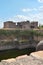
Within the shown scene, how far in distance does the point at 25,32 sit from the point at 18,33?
2.79ft

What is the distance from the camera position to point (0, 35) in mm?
16891

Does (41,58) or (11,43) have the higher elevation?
(41,58)

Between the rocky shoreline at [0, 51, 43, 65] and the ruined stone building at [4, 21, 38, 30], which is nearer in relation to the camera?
the rocky shoreline at [0, 51, 43, 65]

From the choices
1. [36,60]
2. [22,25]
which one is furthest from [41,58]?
[22,25]

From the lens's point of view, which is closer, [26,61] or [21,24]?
[26,61]

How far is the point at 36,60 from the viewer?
7.34ft

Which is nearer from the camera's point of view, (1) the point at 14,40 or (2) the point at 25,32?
(1) the point at 14,40

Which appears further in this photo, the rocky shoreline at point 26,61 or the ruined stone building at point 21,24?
the ruined stone building at point 21,24

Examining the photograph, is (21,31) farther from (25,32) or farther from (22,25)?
(22,25)

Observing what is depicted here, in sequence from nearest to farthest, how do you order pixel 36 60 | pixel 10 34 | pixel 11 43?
pixel 36 60 → pixel 11 43 → pixel 10 34

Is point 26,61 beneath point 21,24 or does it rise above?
beneath

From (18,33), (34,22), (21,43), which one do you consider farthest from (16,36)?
(34,22)

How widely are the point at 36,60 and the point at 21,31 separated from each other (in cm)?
1594

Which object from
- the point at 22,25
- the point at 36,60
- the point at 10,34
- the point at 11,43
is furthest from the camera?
the point at 22,25
